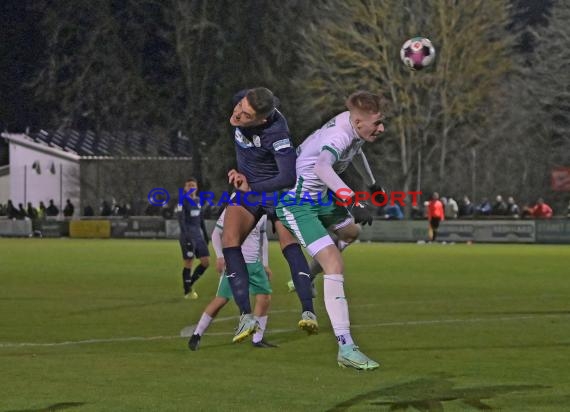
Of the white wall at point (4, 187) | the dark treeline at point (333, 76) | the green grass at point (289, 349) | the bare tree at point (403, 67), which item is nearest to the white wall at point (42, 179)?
the white wall at point (4, 187)

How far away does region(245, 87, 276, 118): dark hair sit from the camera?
35.1ft

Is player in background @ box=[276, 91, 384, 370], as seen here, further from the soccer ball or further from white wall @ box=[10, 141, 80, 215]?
white wall @ box=[10, 141, 80, 215]

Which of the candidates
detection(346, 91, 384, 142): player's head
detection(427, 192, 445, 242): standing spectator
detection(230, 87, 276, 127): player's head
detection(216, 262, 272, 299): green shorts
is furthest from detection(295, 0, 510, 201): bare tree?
detection(346, 91, 384, 142): player's head

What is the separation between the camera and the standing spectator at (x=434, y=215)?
4417 cm

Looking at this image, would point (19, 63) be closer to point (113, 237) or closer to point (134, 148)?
point (134, 148)

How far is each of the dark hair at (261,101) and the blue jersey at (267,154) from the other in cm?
18

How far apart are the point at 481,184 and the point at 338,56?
10.0 metres

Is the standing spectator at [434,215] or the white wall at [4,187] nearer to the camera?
the standing spectator at [434,215]

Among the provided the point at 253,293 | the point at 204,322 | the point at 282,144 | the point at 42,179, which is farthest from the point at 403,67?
the point at 282,144

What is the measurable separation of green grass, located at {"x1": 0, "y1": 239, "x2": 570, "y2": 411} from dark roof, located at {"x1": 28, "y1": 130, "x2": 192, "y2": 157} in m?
40.7

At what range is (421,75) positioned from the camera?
58.7 metres

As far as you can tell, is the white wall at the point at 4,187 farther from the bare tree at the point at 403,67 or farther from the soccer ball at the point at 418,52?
the soccer ball at the point at 418,52

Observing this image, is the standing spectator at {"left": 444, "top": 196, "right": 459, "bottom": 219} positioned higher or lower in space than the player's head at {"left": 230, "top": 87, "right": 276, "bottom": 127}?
lower

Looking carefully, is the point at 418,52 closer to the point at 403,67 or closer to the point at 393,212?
the point at 393,212
